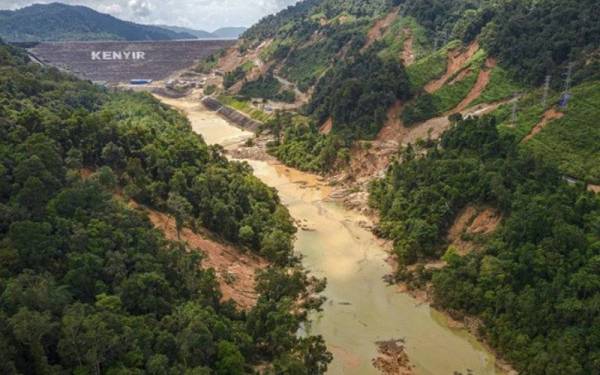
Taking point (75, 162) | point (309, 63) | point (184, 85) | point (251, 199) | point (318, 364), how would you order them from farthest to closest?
point (184, 85) < point (309, 63) < point (251, 199) < point (75, 162) < point (318, 364)

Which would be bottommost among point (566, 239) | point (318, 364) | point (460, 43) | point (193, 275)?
point (318, 364)

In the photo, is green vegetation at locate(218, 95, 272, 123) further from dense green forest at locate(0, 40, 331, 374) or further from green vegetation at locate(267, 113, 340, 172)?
dense green forest at locate(0, 40, 331, 374)

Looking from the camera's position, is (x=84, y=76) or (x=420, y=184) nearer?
A: (x=420, y=184)

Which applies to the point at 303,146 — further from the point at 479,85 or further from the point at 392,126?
the point at 479,85

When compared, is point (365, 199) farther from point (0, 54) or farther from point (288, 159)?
point (0, 54)

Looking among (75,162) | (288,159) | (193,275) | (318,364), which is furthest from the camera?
(288,159)

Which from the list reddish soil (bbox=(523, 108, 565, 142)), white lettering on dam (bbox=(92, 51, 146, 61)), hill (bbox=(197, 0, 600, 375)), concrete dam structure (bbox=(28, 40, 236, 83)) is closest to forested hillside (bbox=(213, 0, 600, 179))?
hill (bbox=(197, 0, 600, 375))

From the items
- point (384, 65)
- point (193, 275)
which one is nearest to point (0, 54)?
point (384, 65)
